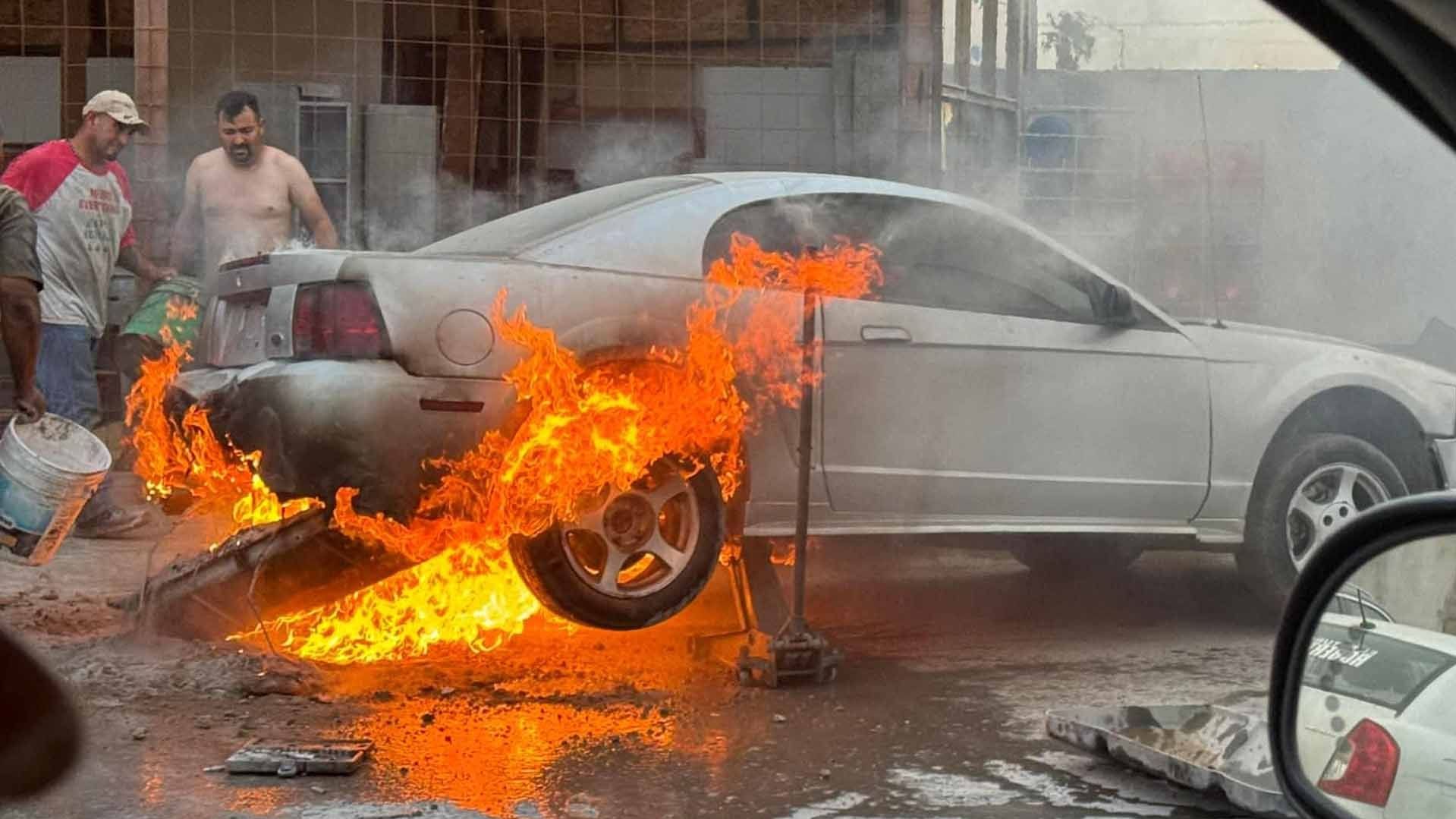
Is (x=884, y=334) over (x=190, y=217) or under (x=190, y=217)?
under

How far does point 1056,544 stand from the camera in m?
7.03

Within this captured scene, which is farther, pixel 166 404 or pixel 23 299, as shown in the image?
pixel 23 299

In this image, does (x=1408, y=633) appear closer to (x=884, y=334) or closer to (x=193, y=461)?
(x=884, y=334)

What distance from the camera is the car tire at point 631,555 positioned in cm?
509

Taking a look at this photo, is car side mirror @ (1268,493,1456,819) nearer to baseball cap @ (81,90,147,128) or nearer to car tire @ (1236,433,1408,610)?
car tire @ (1236,433,1408,610)

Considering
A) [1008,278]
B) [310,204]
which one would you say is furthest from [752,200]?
[310,204]

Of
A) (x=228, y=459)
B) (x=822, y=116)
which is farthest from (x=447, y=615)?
(x=822, y=116)

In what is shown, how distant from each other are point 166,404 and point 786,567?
2512 millimetres

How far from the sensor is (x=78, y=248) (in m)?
7.55

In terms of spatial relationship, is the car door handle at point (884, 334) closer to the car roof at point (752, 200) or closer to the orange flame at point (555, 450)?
the orange flame at point (555, 450)

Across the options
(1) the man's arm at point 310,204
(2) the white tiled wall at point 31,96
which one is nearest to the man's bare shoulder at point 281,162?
(1) the man's arm at point 310,204

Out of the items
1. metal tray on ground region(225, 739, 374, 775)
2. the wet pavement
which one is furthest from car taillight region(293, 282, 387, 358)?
metal tray on ground region(225, 739, 374, 775)

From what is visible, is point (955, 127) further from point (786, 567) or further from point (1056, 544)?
point (786, 567)

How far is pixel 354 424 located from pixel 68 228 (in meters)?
3.55
